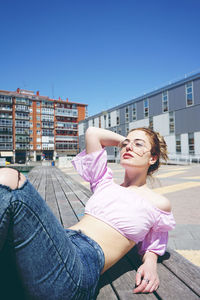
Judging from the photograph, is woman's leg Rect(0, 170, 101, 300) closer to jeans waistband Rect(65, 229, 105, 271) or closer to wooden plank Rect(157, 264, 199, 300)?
jeans waistband Rect(65, 229, 105, 271)

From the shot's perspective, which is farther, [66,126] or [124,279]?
[66,126]

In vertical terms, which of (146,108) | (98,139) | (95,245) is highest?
(146,108)

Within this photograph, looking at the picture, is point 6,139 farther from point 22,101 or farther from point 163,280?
point 163,280

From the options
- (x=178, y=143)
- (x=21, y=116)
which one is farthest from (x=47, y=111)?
(x=178, y=143)

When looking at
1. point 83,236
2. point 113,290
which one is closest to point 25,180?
point 83,236

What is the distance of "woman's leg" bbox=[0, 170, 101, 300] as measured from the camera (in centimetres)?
90

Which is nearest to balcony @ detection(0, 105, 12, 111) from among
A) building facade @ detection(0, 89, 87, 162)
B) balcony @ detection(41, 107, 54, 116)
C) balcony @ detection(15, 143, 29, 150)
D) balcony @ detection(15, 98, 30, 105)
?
building facade @ detection(0, 89, 87, 162)

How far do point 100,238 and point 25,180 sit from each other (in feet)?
2.29

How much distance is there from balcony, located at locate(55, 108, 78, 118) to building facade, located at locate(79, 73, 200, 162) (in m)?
37.2

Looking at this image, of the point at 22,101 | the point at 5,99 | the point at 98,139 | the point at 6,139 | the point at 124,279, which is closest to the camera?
the point at 124,279

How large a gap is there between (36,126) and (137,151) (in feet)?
223

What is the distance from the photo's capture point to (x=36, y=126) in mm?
66438

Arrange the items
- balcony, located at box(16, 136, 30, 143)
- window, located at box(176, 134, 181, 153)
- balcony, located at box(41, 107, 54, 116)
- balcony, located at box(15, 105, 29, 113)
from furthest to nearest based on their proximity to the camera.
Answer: balcony, located at box(41, 107, 54, 116)
balcony, located at box(15, 105, 29, 113)
balcony, located at box(16, 136, 30, 143)
window, located at box(176, 134, 181, 153)

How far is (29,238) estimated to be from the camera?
0.93 metres
